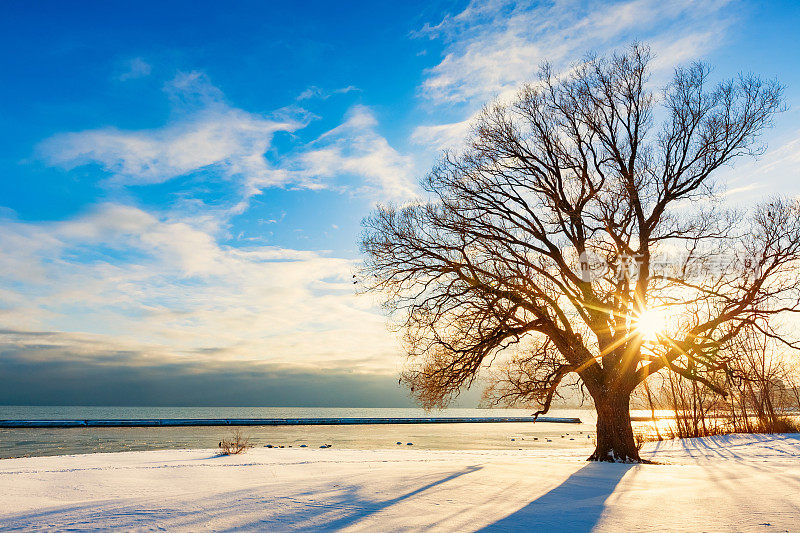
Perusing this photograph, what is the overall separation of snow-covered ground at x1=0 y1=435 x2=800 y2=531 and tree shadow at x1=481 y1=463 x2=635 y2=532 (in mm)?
16

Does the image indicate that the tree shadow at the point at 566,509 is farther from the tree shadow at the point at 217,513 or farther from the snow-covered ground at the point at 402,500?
the tree shadow at the point at 217,513

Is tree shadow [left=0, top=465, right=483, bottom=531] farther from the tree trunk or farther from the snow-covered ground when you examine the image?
the tree trunk

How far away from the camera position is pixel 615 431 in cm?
1438

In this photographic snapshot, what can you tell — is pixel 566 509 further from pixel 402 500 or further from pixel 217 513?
pixel 217 513

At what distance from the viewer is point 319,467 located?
1137 centimetres

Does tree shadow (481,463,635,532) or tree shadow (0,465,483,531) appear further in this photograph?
tree shadow (481,463,635,532)

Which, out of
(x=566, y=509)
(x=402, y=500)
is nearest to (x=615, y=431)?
(x=566, y=509)

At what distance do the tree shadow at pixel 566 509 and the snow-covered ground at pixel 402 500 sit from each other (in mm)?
16

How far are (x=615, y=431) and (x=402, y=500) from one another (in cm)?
982

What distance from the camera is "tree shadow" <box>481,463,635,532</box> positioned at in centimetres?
570

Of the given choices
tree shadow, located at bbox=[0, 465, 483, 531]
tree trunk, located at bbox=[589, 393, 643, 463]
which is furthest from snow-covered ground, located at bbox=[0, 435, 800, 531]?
tree trunk, located at bbox=[589, 393, 643, 463]

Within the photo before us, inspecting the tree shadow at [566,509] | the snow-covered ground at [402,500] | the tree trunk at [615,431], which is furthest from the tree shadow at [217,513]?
the tree trunk at [615,431]

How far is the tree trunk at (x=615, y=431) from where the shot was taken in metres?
14.3

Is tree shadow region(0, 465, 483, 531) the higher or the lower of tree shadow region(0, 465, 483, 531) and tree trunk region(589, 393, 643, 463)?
the lower
